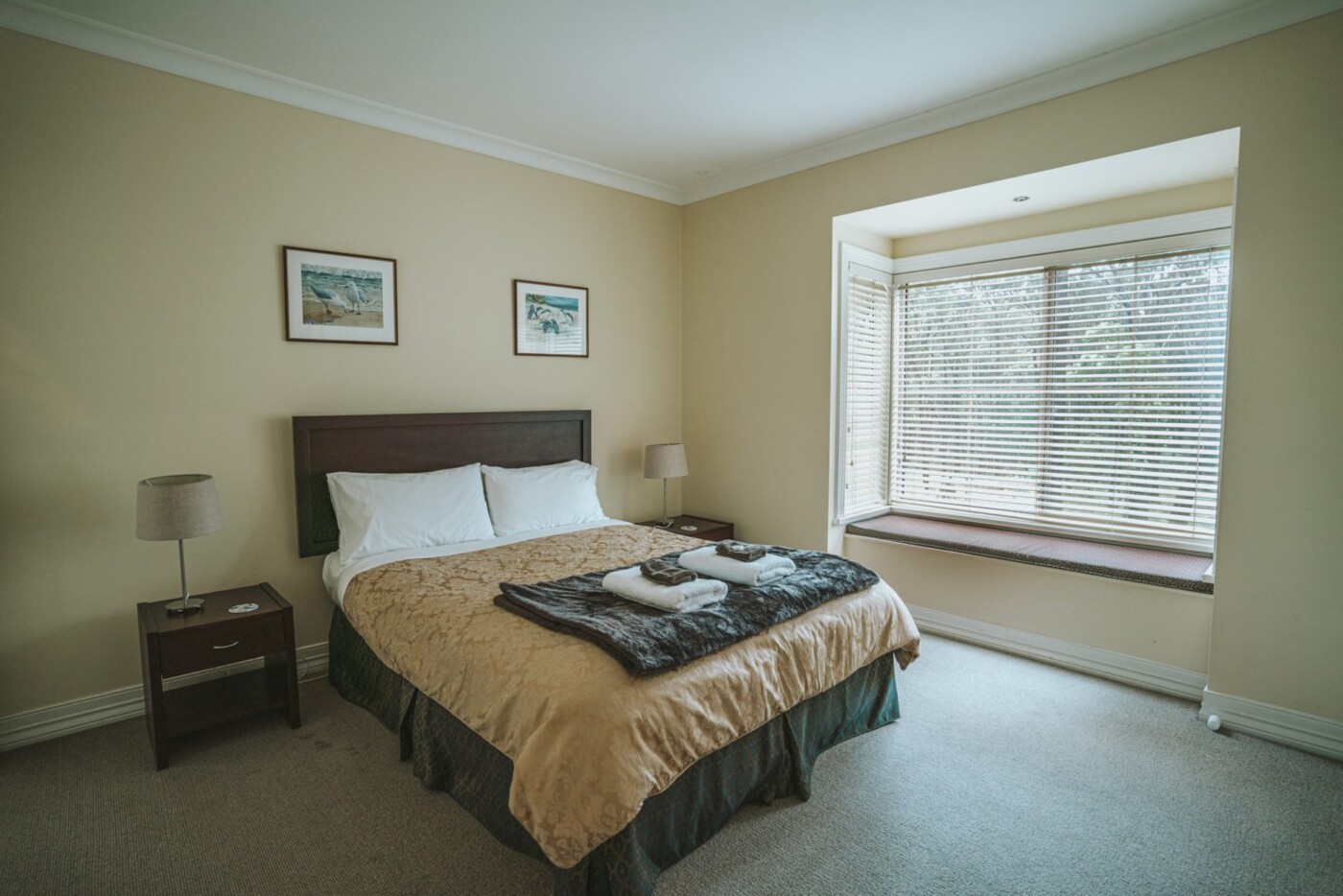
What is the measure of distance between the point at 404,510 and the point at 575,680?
1.81m

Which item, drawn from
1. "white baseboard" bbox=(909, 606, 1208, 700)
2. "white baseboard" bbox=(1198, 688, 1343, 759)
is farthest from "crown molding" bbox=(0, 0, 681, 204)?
"white baseboard" bbox=(1198, 688, 1343, 759)

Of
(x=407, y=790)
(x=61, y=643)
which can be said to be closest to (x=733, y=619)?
(x=407, y=790)

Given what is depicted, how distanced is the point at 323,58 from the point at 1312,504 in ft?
14.9

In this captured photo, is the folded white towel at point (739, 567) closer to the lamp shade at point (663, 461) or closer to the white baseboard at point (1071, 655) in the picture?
the lamp shade at point (663, 461)

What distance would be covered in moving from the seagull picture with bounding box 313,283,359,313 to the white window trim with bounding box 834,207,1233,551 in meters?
2.84

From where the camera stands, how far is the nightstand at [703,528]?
14.6ft

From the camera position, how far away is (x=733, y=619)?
2299 millimetres

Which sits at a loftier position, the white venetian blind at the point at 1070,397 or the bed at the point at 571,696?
the white venetian blind at the point at 1070,397

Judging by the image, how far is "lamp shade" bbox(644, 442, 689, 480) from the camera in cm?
448

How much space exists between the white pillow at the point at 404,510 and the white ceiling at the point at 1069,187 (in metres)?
2.75

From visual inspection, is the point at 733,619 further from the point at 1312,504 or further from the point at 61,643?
the point at 61,643

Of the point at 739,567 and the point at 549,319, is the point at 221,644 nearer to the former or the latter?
the point at 739,567

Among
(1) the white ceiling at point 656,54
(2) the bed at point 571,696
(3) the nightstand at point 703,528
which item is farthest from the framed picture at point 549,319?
(3) the nightstand at point 703,528

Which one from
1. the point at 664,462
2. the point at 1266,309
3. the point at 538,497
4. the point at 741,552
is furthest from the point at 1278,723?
the point at 538,497
